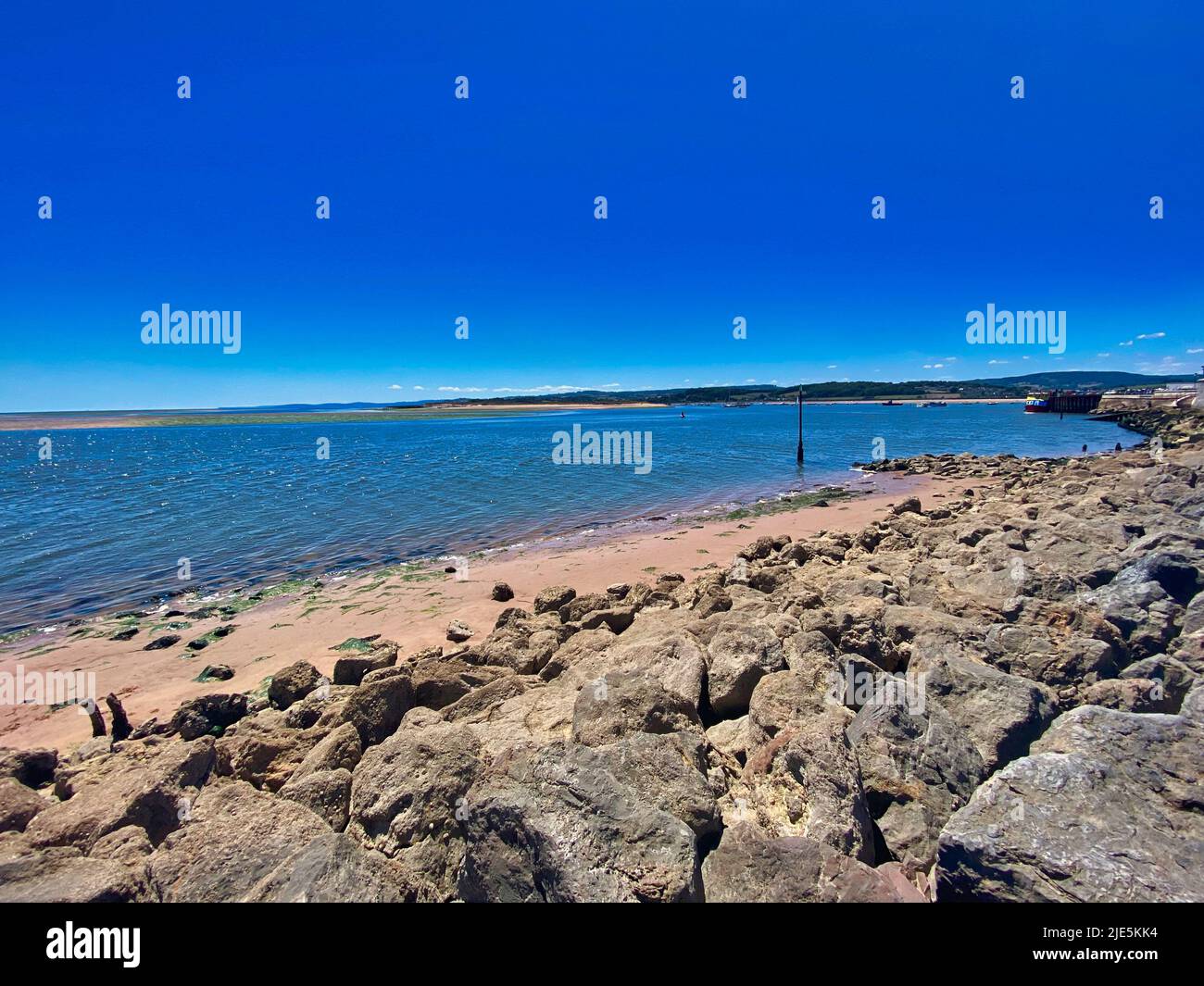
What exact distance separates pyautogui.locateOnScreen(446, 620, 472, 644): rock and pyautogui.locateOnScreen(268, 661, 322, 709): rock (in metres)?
2.82

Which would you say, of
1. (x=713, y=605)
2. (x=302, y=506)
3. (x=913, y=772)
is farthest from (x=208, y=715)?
(x=302, y=506)

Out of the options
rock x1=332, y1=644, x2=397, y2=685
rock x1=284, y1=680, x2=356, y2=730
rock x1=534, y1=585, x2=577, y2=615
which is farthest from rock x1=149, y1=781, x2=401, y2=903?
rock x1=534, y1=585, x2=577, y2=615

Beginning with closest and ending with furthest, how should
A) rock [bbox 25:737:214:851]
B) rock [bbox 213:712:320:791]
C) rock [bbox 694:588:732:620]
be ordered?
rock [bbox 25:737:214:851] → rock [bbox 213:712:320:791] → rock [bbox 694:588:732:620]

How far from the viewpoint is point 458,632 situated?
10.5 metres

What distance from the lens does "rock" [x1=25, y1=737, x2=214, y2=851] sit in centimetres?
437

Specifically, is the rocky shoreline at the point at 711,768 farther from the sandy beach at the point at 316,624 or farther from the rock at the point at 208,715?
the sandy beach at the point at 316,624

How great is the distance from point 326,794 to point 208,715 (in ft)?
13.7

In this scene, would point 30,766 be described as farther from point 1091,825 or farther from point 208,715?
point 1091,825

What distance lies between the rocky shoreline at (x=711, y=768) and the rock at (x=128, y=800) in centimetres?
2

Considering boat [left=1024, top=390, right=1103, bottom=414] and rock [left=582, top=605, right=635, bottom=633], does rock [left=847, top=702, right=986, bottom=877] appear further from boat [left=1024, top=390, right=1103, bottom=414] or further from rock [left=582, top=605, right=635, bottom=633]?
boat [left=1024, top=390, right=1103, bottom=414]

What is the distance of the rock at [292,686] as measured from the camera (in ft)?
25.7
